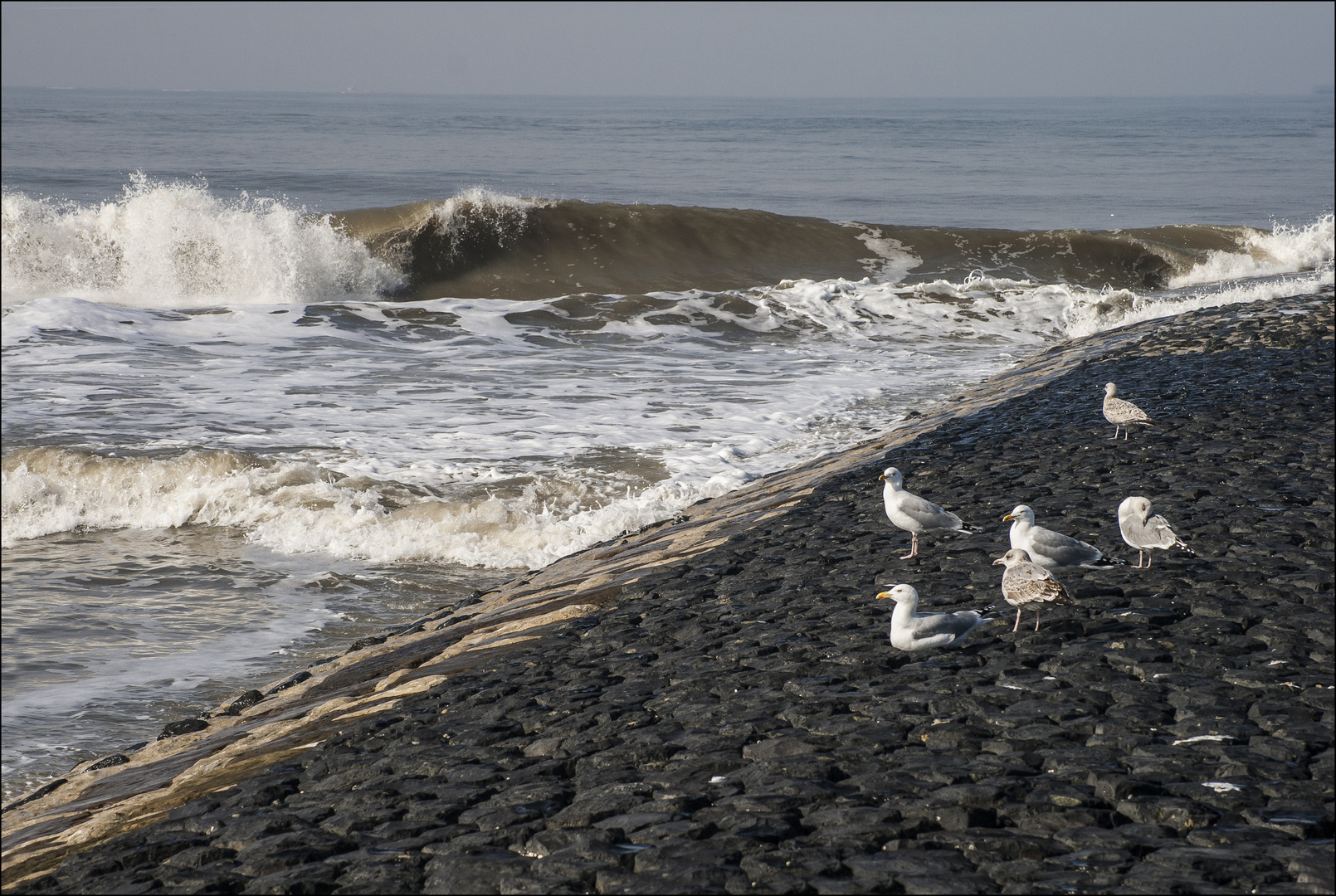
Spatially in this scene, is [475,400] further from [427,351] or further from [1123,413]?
[1123,413]

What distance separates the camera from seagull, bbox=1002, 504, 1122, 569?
546 cm

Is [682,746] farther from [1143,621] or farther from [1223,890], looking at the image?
[1143,621]

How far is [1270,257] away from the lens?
100 feet

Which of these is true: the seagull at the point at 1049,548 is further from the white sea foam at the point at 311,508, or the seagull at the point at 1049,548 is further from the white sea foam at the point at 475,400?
the white sea foam at the point at 475,400

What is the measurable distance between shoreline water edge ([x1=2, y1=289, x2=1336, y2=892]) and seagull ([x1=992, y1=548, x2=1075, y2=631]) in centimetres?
20

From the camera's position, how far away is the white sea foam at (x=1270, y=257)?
29016 millimetres

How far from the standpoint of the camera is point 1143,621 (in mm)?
4965

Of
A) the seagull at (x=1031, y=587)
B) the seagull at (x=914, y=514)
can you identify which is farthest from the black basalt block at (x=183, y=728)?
the seagull at (x=1031, y=587)

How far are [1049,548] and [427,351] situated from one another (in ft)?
48.1

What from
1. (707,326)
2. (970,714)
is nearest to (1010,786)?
(970,714)

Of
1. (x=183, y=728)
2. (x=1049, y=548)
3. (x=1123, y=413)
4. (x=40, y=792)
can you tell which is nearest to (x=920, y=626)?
(x=1049, y=548)

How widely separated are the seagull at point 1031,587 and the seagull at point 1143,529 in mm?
971

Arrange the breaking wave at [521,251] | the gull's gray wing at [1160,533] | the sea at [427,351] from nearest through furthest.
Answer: the gull's gray wing at [1160,533] → the sea at [427,351] → the breaking wave at [521,251]

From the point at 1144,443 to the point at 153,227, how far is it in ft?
80.2
